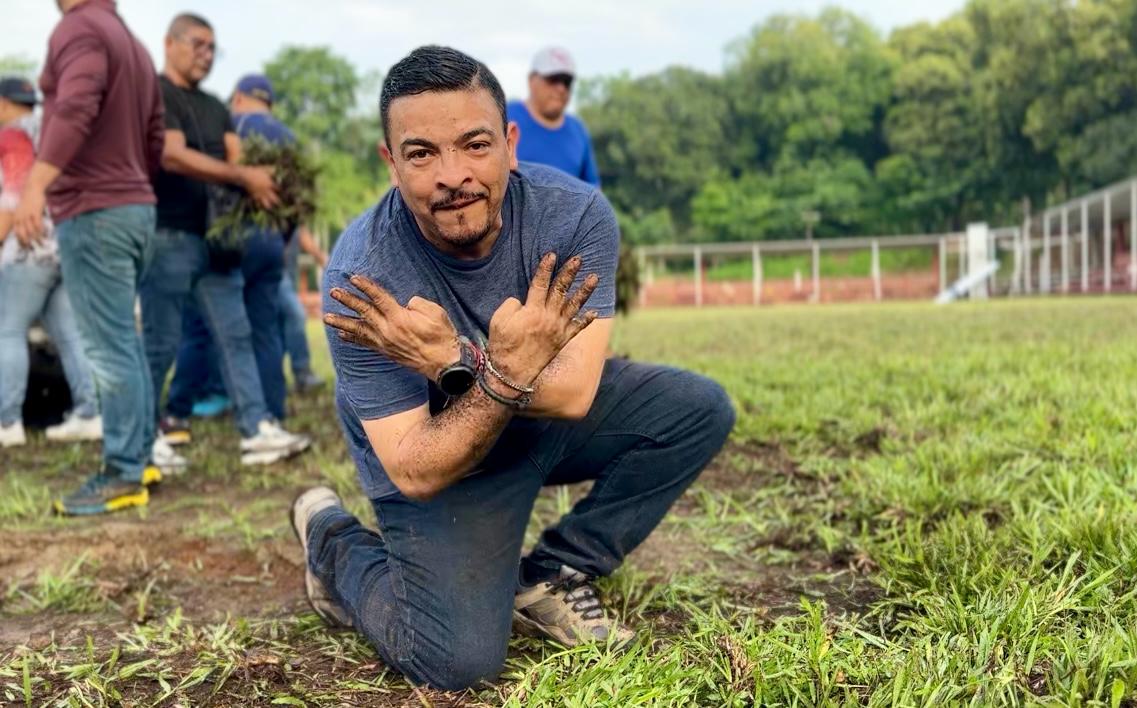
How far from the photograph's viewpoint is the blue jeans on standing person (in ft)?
18.3

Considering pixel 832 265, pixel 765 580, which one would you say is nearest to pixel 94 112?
pixel 765 580

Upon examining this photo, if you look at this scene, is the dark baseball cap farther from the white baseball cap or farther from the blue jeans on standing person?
the white baseball cap

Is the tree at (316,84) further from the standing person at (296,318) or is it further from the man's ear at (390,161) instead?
the man's ear at (390,161)

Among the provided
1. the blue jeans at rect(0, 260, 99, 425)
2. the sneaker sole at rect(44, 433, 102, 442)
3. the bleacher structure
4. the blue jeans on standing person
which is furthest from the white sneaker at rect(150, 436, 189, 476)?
the bleacher structure

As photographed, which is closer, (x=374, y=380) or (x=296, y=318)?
(x=374, y=380)

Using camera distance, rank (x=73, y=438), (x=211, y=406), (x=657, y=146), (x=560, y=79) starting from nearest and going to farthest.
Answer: (x=560, y=79)
(x=73, y=438)
(x=211, y=406)
(x=657, y=146)

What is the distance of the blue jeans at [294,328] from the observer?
24.6ft

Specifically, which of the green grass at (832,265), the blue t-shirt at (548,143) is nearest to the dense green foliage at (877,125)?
the green grass at (832,265)

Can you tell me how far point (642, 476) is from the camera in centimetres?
295

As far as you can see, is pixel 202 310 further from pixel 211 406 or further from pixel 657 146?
pixel 657 146

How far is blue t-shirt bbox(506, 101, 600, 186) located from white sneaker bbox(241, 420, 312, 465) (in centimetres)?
205

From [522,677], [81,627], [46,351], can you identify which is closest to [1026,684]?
[522,677]

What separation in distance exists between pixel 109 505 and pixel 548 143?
296 cm

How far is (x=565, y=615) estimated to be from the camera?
264cm
